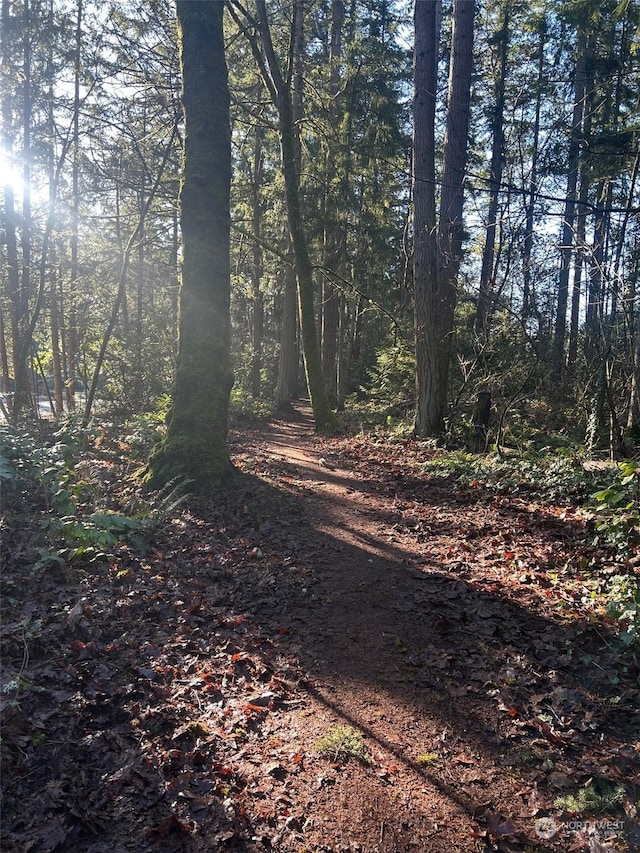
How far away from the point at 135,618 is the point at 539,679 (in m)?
3.00

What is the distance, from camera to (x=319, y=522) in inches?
254

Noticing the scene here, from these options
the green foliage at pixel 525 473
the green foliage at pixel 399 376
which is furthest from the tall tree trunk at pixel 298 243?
the green foliage at pixel 525 473

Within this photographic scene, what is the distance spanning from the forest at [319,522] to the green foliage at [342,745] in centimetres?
2

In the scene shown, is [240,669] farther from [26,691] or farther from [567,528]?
[567,528]

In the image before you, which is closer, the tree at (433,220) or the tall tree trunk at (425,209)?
the tree at (433,220)

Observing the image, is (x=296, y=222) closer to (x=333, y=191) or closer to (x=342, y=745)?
(x=333, y=191)

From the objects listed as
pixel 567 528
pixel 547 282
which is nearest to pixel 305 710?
pixel 567 528

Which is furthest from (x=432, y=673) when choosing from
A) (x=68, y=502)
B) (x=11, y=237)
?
(x=11, y=237)

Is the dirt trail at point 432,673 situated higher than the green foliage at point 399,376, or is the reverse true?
the green foliage at point 399,376

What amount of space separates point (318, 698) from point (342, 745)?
46cm

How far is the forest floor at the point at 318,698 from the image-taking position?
2.38 meters

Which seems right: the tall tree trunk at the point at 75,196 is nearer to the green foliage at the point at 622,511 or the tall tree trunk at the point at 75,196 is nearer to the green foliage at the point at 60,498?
the green foliage at the point at 60,498

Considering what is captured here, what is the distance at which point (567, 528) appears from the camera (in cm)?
549

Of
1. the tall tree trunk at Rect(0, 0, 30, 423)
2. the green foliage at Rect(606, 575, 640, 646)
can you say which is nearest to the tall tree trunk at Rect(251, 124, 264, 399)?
the tall tree trunk at Rect(0, 0, 30, 423)
